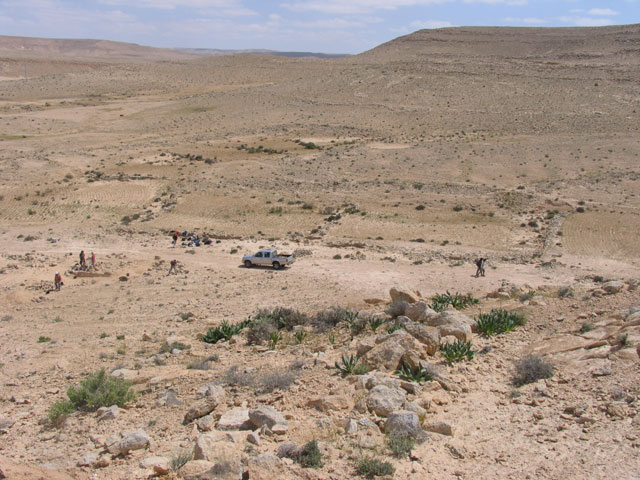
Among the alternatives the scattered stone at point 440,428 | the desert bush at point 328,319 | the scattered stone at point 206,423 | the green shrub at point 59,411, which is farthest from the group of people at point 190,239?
the scattered stone at point 440,428

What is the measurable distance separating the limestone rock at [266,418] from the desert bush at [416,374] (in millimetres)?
2647

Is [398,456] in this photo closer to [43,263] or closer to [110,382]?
[110,382]

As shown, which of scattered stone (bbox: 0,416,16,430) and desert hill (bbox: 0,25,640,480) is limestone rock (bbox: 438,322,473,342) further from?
scattered stone (bbox: 0,416,16,430)

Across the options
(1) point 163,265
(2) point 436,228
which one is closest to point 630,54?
(2) point 436,228

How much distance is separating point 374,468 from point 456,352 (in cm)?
449

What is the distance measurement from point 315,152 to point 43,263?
31.9m

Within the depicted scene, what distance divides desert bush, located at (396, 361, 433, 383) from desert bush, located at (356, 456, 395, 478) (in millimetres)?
2929

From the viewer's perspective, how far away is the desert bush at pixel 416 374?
32.4 feet

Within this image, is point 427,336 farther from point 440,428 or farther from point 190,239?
point 190,239

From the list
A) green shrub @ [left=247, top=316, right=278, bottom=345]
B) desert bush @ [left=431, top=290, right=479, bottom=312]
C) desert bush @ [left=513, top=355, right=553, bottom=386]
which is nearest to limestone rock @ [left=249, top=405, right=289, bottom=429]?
desert bush @ [left=513, top=355, right=553, bottom=386]

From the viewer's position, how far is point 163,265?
25266mm

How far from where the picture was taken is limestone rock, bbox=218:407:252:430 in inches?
335

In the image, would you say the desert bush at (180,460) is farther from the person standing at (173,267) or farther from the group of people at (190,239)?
the group of people at (190,239)

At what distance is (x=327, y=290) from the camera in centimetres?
2134
